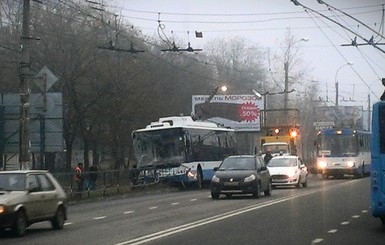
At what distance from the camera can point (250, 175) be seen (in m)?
31.1

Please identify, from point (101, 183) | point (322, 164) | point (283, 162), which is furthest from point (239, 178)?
point (322, 164)

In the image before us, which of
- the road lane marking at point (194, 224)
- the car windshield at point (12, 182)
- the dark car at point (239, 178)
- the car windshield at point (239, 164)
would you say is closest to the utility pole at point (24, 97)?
the dark car at point (239, 178)

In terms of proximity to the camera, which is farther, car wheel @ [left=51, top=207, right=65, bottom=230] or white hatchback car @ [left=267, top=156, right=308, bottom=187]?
white hatchback car @ [left=267, top=156, right=308, bottom=187]

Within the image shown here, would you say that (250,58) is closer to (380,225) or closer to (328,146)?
(328,146)

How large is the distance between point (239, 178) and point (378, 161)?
502 inches

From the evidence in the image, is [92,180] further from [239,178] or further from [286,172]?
[286,172]

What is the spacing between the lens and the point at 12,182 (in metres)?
19.2

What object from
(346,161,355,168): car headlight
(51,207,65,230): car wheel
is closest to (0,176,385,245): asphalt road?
(51,207,65,230): car wheel

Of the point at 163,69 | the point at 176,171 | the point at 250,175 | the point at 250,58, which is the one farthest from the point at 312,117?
the point at 250,175

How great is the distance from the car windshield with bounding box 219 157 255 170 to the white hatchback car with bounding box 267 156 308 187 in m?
9.03

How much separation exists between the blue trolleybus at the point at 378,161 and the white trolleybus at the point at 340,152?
36.5 metres

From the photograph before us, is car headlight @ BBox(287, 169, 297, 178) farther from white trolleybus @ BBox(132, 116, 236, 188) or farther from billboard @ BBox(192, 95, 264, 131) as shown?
billboard @ BBox(192, 95, 264, 131)

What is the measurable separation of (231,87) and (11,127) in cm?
6695

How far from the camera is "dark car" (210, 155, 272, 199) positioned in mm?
30938
